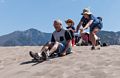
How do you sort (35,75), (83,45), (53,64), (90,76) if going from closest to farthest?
(90,76) < (35,75) < (53,64) < (83,45)

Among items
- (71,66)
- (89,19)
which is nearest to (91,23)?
(89,19)

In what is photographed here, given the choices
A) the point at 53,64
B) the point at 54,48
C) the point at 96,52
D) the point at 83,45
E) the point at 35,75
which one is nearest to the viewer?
the point at 35,75

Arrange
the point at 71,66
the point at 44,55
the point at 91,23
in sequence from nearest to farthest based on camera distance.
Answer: the point at 71,66
the point at 44,55
the point at 91,23

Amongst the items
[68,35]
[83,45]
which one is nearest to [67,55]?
[68,35]

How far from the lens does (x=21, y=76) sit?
387 inches

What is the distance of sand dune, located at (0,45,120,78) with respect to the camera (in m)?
9.43

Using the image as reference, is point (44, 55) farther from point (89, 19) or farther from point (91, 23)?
point (89, 19)

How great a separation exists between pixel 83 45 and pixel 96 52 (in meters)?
3.73

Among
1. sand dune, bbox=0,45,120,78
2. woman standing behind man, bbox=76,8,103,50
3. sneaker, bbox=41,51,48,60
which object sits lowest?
sand dune, bbox=0,45,120,78

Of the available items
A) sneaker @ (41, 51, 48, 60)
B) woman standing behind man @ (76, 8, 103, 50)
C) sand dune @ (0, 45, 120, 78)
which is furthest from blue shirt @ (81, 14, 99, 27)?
sneaker @ (41, 51, 48, 60)

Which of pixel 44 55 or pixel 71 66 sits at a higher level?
pixel 44 55

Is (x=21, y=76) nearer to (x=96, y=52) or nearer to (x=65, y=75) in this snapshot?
(x=65, y=75)

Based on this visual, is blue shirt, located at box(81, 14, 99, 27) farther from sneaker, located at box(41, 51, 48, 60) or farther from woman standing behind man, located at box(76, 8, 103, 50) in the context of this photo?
sneaker, located at box(41, 51, 48, 60)

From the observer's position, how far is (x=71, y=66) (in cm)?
1042
